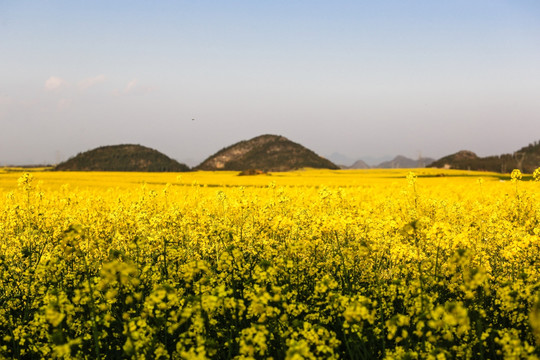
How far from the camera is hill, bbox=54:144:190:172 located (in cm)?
15457

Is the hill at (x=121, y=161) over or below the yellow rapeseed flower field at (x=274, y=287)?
over

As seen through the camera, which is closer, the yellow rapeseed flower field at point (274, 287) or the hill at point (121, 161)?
the yellow rapeseed flower field at point (274, 287)

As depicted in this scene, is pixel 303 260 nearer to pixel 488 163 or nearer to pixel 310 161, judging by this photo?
pixel 488 163

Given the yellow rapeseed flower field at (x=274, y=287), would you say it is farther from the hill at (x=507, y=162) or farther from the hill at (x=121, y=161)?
the hill at (x=121, y=161)

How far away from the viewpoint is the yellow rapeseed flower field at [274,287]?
12.7 ft

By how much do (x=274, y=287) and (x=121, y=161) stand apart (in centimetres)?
16978

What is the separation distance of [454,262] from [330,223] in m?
2.82

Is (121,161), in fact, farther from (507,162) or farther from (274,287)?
(274,287)

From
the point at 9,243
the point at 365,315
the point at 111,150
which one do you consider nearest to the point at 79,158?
the point at 111,150

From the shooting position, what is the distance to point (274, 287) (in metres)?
4.25

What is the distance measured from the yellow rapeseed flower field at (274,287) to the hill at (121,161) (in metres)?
150

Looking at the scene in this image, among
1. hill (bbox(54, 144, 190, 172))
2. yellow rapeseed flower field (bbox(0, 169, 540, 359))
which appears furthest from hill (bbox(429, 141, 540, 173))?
yellow rapeseed flower field (bbox(0, 169, 540, 359))

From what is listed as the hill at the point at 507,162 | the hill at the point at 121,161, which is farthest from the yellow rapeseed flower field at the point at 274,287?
the hill at the point at 121,161

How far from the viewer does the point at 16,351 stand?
16.7 ft
